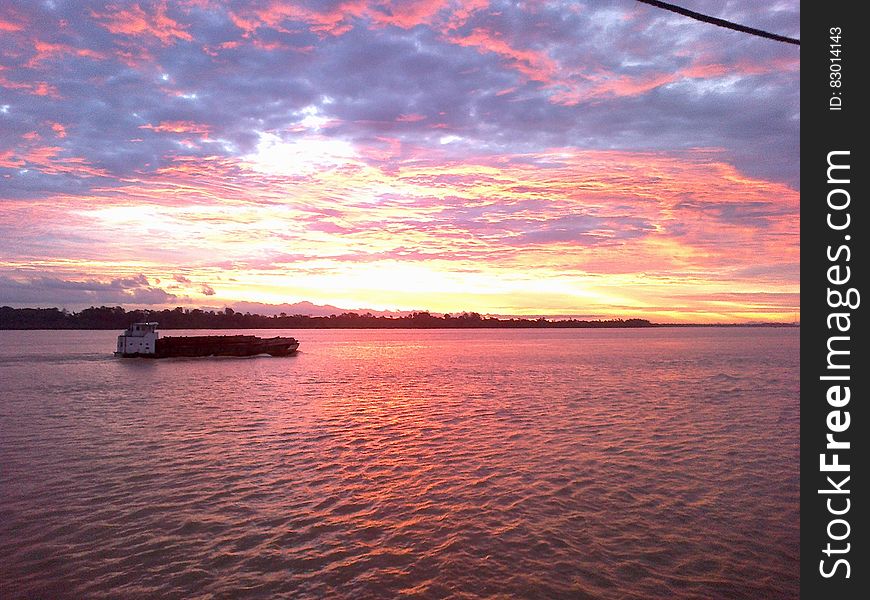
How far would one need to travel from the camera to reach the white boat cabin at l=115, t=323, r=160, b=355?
84.7 metres

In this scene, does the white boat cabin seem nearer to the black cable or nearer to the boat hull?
the boat hull

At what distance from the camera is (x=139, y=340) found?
84938mm

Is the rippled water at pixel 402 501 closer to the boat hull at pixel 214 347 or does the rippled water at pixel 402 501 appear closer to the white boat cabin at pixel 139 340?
the white boat cabin at pixel 139 340

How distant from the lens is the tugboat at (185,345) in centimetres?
8500

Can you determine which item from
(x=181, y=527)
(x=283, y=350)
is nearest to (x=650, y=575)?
(x=181, y=527)

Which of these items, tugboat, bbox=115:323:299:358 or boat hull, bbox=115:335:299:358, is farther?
boat hull, bbox=115:335:299:358

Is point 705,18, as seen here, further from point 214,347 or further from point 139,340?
point 214,347

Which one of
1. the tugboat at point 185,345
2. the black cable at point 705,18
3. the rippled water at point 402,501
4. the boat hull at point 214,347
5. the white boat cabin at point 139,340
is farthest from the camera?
the boat hull at point 214,347

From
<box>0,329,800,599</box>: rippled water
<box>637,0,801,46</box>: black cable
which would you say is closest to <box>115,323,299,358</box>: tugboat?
<box>0,329,800,599</box>: rippled water

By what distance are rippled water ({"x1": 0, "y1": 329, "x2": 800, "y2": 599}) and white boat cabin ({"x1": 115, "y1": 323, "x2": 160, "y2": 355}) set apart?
2009 inches

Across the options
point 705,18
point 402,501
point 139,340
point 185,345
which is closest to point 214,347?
point 185,345

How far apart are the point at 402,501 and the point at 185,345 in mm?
83593

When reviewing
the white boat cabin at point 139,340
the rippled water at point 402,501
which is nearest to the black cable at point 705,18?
the rippled water at point 402,501
